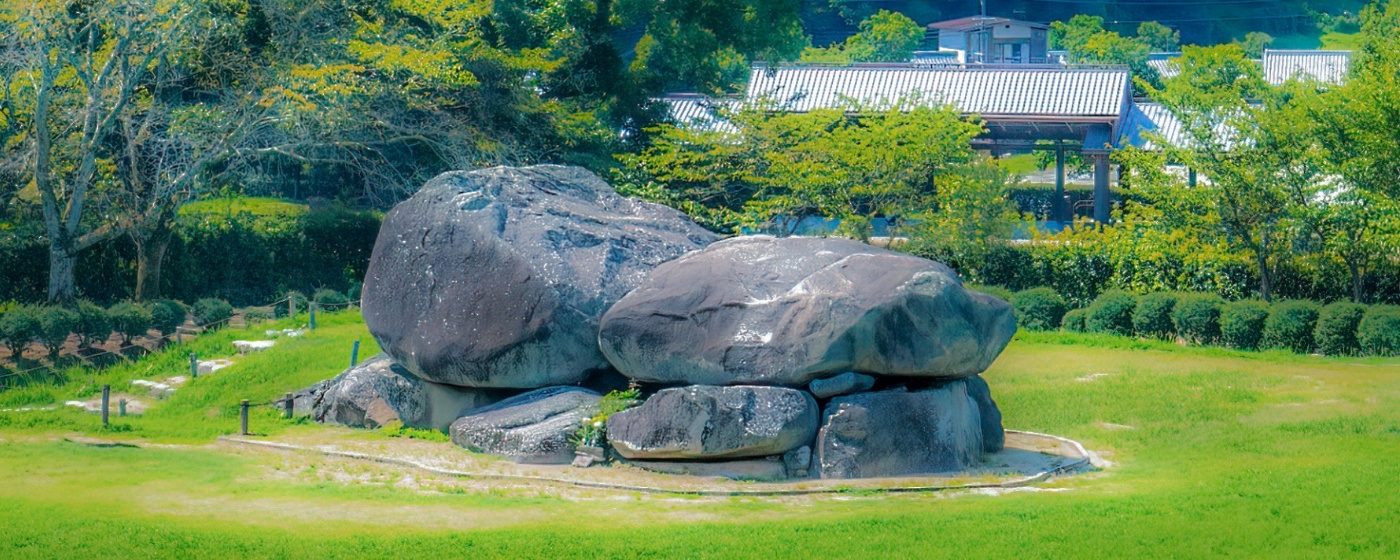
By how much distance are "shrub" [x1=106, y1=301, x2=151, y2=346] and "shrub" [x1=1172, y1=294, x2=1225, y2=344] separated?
18.6 metres

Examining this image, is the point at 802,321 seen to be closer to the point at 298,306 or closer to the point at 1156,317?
the point at 1156,317

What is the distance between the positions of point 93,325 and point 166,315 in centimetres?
203

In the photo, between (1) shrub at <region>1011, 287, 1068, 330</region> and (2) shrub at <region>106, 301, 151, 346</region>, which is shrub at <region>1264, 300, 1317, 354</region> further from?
(2) shrub at <region>106, 301, 151, 346</region>

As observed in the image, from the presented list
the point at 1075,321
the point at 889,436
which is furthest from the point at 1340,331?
the point at 889,436

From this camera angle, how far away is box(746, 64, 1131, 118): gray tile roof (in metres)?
45.3

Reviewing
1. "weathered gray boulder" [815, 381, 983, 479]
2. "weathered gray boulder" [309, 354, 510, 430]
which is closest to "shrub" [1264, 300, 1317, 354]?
"weathered gray boulder" [815, 381, 983, 479]

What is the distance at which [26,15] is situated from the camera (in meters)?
28.6

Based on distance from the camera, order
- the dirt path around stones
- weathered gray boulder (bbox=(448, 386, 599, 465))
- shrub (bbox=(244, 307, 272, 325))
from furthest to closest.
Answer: shrub (bbox=(244, 307, 272, 325))
weathered gray boulder (bbox=(448, 386, 599, 465))
the dirt path around stones

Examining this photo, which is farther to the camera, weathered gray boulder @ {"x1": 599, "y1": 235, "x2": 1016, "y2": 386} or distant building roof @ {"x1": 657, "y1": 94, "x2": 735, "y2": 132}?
distant building roof @ {"x1": 657, "y1": 94, "x2": 735, "y2": 132}

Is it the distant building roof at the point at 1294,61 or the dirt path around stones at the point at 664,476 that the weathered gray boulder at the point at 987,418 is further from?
the distant building roof at the point at 1294,61

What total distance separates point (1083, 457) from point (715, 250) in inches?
212

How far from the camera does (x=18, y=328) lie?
26578 mm

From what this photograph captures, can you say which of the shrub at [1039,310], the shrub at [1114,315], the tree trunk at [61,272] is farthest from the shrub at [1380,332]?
the tree trunk at [61,272]

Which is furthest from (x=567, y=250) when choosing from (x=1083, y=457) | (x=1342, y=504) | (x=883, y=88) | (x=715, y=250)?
(x=883, y=88)
